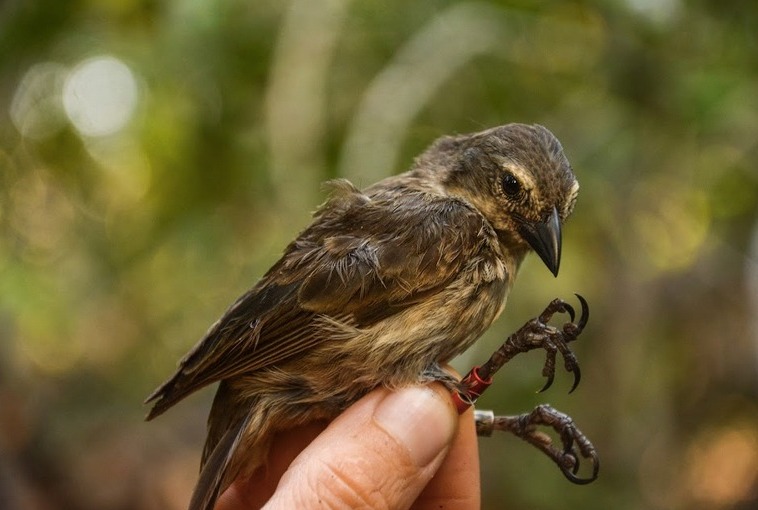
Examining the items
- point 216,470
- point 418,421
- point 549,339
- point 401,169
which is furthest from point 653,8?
point 216,470

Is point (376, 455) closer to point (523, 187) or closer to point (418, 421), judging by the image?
point (418, 421)

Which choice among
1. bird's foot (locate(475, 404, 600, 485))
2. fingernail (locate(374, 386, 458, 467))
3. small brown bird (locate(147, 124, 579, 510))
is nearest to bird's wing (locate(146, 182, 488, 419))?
small brown bird (locate(147, 124, 579, 510))

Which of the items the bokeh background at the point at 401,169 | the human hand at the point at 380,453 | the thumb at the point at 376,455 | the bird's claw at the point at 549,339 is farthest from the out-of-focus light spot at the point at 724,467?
the thumb at the point at 376,455

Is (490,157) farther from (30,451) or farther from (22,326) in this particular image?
(22,326)

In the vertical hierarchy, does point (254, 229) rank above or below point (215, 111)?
below

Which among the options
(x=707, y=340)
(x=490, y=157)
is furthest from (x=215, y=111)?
(x=707, y=340)

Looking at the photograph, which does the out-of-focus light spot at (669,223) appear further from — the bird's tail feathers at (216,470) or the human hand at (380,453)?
the bird's tail feathers at (216,470)
